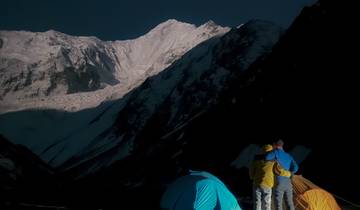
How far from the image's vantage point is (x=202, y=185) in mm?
16047

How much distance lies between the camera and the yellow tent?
17.1 m

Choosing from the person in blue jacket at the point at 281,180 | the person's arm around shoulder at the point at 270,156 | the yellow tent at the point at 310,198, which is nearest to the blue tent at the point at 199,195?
the person in blue jacket at the point at 281,180

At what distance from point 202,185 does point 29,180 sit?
16.7 meters

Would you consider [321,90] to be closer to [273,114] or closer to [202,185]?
[273,114]

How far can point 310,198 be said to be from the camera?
17.1 metres

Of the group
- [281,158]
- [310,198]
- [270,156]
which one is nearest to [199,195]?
[270,156]

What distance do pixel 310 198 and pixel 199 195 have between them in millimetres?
3307

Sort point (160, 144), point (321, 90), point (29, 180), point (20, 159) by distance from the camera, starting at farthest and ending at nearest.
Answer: point (160, 144), point (321, 90), point (20, 159), point (29, 180)

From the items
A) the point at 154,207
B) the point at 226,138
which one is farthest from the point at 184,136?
the point at 154,207

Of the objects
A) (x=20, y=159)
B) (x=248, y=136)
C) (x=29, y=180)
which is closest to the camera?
(x=29, y=180)

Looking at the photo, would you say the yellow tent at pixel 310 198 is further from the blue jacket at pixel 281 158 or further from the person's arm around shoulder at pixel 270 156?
the person's arm around shoulder at pixel 270 156

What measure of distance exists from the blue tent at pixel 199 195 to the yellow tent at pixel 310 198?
6.69ft

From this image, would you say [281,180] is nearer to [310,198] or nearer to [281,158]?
[281,158]

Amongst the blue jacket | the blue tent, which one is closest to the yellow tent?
the blue jacket
